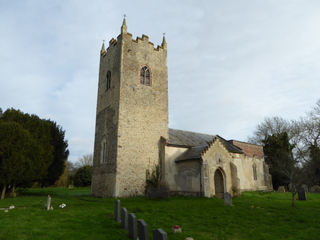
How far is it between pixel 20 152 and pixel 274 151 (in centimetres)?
3478

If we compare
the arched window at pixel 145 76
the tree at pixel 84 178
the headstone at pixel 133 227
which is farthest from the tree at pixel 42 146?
the headstone at pixel 133 227

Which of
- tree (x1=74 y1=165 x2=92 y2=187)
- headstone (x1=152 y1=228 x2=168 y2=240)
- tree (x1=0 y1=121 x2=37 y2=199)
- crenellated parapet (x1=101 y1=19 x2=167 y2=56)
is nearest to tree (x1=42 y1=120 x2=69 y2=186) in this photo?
tree (x1=0 y1=121 x2=37 y2=199)

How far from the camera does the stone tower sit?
2017 centimetres

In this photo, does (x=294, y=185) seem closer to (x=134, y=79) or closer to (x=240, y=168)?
(x=240, y=168)

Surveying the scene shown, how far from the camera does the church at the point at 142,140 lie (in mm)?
19766

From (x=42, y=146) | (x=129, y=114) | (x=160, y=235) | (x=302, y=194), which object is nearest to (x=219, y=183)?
(x=302, y=194)

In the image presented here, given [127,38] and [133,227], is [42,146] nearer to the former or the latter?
[127,38]

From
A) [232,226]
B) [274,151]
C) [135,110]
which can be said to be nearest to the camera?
[232,226]

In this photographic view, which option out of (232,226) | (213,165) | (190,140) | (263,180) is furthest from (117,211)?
(263,180)

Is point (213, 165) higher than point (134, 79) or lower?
lower

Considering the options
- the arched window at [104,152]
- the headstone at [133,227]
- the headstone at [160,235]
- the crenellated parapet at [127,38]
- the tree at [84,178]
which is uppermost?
the crenellated parapet at [127,38]

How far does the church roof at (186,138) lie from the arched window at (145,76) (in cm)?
632

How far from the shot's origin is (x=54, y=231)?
25.5 ft

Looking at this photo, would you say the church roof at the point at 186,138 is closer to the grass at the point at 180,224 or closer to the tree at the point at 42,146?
the grass at the point at 180,224
